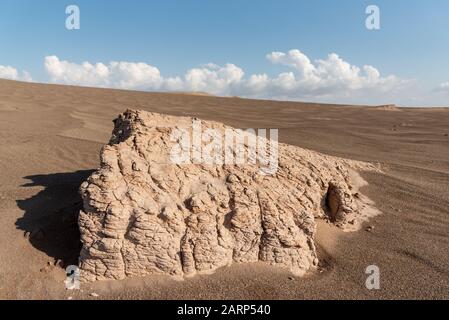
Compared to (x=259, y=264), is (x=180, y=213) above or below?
above

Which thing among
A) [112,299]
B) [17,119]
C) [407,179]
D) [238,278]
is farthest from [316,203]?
[17,119]

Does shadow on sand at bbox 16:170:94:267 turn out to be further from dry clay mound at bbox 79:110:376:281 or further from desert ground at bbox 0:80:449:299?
dry clay mound at bbox 79:110:376:281

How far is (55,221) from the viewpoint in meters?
4.96

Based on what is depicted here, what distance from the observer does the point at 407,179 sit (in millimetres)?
7754

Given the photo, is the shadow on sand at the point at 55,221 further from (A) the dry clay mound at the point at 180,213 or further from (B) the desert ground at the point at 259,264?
(A) the dry clay mound at the point at 180,213

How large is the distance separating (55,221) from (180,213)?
1.91 metres

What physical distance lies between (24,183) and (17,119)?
968cm

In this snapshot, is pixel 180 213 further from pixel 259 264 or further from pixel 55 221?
pixel 55 221

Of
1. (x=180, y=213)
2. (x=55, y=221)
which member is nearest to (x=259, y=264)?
(x=180, y=213)

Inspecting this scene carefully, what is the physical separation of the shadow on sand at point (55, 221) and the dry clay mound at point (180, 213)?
0.56 meters

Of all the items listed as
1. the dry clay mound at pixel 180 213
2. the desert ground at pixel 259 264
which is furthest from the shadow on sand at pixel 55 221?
the dry clay mound at pixel 180 213

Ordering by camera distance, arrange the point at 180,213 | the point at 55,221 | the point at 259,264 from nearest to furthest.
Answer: the point at 180,213 < the point at 259,264 < the point at 55,221

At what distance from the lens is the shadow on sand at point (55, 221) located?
444cm
